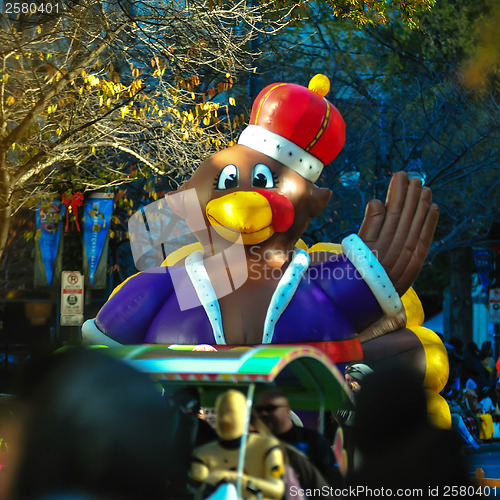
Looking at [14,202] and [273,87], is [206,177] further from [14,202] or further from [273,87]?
[14,202]

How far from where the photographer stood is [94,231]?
13.1 m

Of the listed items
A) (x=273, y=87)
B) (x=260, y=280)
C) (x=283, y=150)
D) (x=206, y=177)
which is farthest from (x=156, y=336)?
(x=273, y=87)

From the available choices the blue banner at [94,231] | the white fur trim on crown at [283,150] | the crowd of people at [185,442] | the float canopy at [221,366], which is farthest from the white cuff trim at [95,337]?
the blue banner at [94,231]

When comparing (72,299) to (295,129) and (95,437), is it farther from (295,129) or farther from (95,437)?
(95,437)

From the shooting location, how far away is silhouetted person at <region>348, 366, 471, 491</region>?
2.70 m

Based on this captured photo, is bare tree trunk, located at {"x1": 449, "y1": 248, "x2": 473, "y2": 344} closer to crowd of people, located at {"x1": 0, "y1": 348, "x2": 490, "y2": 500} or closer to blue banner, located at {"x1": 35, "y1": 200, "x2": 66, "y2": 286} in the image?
blue banner, located at {"x1": 35, "y1": 200, "x2": 66, "y2": 286}

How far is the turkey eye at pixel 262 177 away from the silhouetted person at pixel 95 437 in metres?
5.46

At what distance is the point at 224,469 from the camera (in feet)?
9.98

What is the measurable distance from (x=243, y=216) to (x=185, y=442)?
4.28 metres

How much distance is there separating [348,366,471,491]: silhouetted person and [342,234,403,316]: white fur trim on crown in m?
4.64

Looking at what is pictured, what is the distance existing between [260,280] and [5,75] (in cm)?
322

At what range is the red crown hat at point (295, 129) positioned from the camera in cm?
780

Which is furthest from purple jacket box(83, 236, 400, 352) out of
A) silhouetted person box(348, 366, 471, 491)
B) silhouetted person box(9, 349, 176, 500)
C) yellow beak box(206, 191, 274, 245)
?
silhouetted person box(9, 349, 176, 500)

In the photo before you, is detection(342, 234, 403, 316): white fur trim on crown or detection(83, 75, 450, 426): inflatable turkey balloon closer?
detection(83, 75, 450, 426): inflatable turkey balloon
